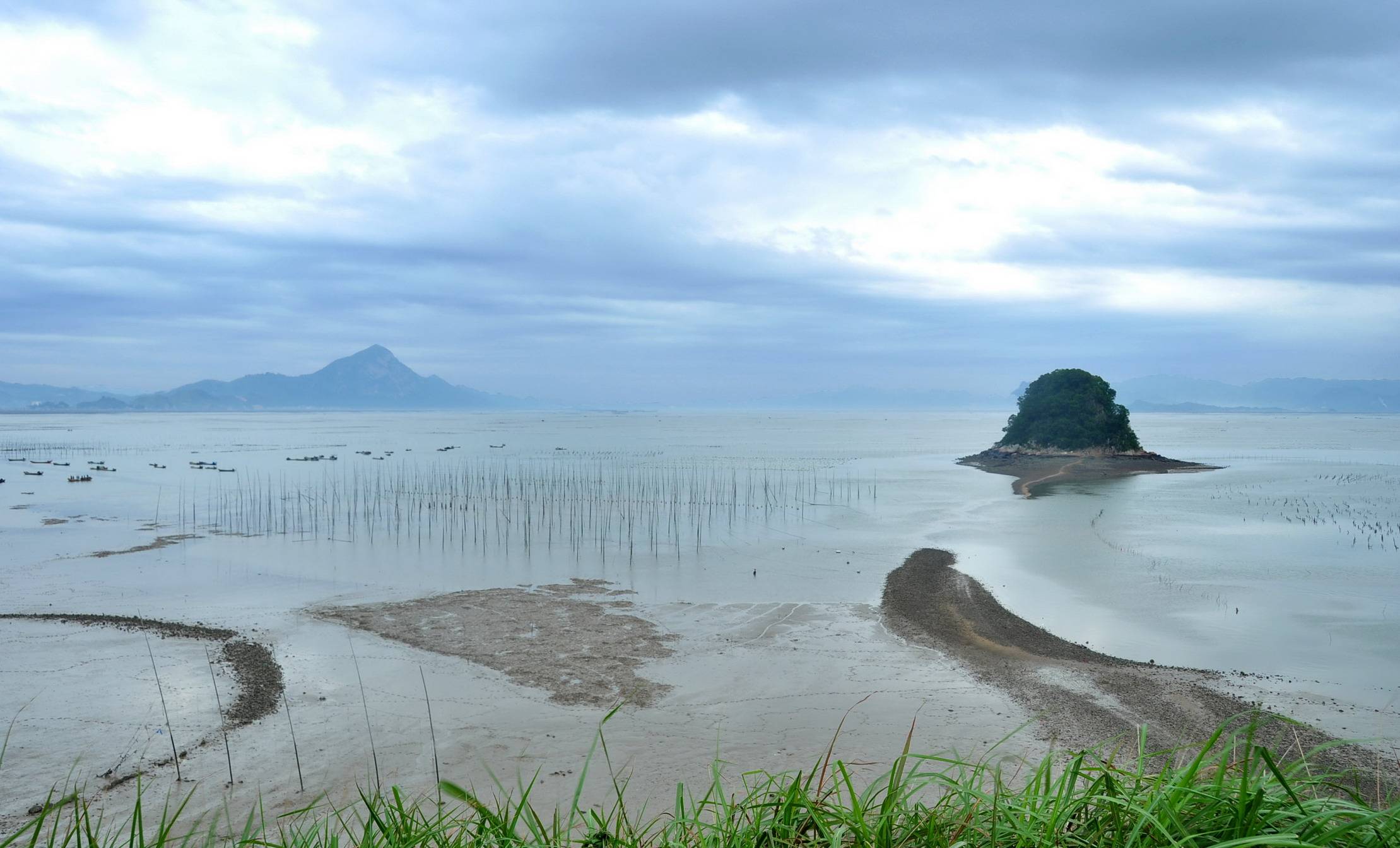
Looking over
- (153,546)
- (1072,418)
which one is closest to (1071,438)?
(1072,418)

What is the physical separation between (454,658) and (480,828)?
38.7 ft

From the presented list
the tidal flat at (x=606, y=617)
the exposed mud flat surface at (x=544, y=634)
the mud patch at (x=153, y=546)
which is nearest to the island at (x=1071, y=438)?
the tidal flat at (x=606, y=617)

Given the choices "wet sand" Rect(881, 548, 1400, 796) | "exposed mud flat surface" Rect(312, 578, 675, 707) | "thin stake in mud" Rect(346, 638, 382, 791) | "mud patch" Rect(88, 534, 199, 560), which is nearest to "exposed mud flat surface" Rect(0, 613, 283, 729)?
"thin stake in mud" Rect(346, 638, 382, 791)

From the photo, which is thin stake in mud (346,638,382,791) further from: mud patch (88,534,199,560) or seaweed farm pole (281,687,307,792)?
mud patch (88,534,199,560)

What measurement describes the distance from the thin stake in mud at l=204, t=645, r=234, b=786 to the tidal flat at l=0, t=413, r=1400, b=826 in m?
0.09

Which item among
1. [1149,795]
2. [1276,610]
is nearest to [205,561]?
[1149,795]

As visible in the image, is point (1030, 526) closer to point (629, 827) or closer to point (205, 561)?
point (205, 561)

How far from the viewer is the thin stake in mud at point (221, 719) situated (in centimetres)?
994

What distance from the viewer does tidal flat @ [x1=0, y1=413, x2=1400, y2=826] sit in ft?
36.1

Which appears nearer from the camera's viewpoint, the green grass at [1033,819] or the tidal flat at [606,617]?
the green grass at [1033,819]

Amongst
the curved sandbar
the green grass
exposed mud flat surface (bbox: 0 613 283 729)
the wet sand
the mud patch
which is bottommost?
the wet sand

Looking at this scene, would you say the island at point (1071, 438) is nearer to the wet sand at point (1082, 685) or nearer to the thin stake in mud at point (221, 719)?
the wet sand at point (1082, 685)

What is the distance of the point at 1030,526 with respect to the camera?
33.6 metres

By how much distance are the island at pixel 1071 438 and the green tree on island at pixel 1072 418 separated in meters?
0.06
